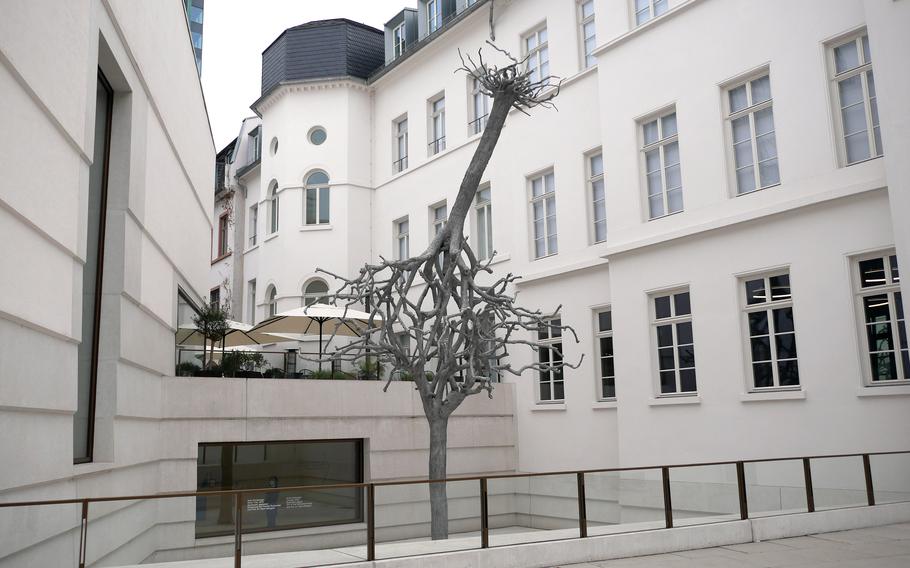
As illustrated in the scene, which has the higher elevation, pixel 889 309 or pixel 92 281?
pixel 92 281

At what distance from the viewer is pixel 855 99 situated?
1230 centimetres

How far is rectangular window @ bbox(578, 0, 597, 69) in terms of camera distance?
17.7 meters

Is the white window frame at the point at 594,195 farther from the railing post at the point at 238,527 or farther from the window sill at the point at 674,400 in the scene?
the railing post at the point at 238,527

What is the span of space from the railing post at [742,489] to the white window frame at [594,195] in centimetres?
804

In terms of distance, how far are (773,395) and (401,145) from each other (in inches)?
581

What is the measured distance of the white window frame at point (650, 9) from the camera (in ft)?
50.9

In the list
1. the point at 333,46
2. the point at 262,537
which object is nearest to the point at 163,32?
the point at 262,537

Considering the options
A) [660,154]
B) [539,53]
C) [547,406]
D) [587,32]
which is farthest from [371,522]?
[539,53]

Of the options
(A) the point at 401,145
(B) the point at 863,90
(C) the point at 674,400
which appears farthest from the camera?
(A) the point at 401,145

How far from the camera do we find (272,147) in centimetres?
2672

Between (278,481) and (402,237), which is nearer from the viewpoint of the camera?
(278,481)

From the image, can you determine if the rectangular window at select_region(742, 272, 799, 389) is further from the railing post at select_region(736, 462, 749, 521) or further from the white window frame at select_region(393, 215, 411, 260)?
the white window frame at select_region(393, 215, 411, 260)

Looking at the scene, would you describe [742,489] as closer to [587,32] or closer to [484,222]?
[587,32]

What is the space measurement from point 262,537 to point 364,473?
9.08m
